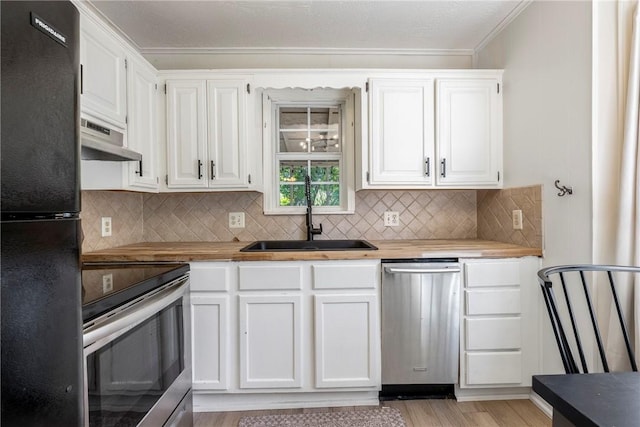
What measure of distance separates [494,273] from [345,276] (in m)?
0.90

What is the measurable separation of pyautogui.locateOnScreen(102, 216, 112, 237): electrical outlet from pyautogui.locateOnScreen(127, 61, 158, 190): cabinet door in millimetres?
345

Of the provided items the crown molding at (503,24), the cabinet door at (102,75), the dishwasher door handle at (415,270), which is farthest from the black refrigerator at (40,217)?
the crown molding at (503,24)

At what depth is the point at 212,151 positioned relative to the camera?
7.47 ft

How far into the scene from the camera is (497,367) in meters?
1.99

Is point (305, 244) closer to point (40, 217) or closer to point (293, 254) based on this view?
point (293, 254)

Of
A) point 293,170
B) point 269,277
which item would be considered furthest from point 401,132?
point 269,277

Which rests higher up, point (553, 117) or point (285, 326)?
point (553, 117)

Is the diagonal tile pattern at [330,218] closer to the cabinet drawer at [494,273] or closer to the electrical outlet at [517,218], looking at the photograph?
the electrical outlet at [517,218]

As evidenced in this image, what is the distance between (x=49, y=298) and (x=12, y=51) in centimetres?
47

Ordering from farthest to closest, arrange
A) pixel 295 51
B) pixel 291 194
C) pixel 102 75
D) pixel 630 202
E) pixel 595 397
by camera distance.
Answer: pixel 291 194, pixel 295 51, pixel 102 75, pixel 630 202, pixel 595 397

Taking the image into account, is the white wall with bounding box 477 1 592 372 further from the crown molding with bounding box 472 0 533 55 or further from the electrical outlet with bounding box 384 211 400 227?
the electrical outlet with bounding box 384 211 400 227

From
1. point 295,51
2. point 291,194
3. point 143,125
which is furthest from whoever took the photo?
point 291,194

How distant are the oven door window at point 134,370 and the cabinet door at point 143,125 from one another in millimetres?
886

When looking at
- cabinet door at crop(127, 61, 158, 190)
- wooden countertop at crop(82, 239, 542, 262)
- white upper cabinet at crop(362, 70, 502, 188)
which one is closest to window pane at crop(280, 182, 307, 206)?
white upper cabinet at crop(362, 70, 502, 188)
